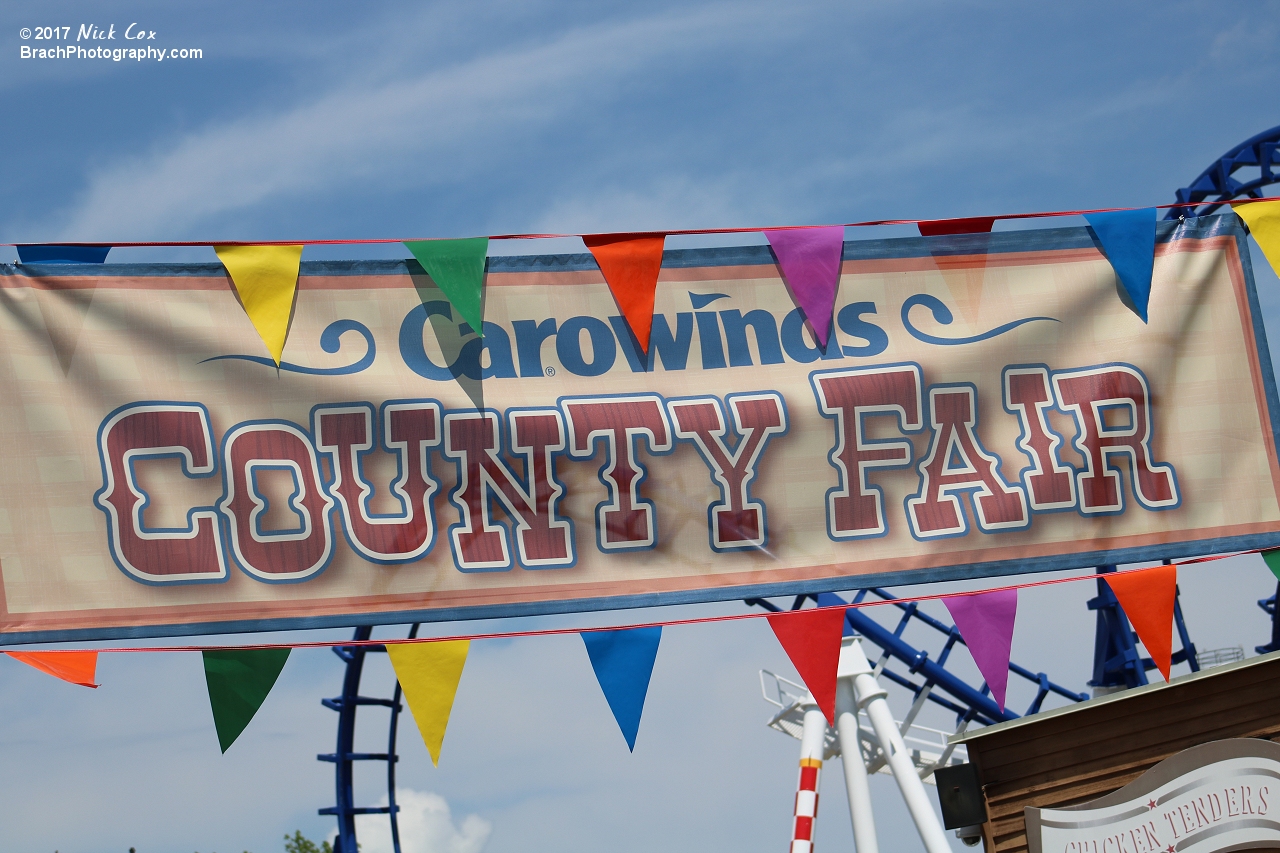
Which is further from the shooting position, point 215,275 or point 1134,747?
point 1134,747

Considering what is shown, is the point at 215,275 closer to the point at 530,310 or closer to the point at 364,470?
the point at 364,470

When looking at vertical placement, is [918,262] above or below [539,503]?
above

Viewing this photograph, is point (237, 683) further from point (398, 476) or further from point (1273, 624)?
point (1273, 624)

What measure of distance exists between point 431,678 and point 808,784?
5124 mm

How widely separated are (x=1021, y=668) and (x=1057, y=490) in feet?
36.6

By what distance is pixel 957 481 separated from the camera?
548 centimetres

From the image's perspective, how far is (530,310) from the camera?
546 cm

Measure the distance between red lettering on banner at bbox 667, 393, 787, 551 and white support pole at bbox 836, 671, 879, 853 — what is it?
408 centimetres

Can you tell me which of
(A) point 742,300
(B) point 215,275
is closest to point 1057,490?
(A) point 742,300

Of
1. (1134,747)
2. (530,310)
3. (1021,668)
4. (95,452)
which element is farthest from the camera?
(1021,668)

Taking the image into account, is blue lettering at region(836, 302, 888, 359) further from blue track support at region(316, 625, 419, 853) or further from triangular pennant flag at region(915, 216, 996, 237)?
blue track support at region(316, 625, 419, 853)

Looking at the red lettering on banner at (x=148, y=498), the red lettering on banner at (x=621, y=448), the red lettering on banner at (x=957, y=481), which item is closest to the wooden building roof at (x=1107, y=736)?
the red lettering on banner at (x=957, y=481)

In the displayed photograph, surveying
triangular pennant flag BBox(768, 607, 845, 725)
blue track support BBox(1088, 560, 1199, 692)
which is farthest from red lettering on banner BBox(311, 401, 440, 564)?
blue track support BBox(1088, 560, 1199, 692)

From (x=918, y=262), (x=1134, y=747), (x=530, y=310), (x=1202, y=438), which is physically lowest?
(x=1134, y=747)
